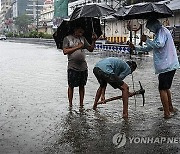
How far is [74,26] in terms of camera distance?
25.6 feet

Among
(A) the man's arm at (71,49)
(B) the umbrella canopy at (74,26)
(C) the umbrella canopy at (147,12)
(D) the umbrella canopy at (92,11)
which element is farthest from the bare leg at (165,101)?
(D) the umbrella canopy at (92,11)

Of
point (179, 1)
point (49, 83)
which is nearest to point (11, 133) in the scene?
point (49, 83)

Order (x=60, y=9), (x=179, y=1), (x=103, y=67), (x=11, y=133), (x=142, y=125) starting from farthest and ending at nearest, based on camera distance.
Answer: (x=60, y=9), (x=179, y=1), (x=103, y=67), (x=142, y=125), (x=11, y=133)

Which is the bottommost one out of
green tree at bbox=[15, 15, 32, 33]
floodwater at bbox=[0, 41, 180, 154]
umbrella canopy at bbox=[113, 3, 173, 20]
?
floodwater at bbox=[0, 41, 180, 154]

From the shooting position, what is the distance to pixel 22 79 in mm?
13062

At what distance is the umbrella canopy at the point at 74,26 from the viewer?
306 inches

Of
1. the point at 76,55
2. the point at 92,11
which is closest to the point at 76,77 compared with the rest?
the point at 76,55

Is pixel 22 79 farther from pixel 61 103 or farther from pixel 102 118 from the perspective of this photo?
pixel 102 118

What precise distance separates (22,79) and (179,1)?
88.2ft

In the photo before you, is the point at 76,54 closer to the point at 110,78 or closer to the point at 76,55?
the point at 76,55

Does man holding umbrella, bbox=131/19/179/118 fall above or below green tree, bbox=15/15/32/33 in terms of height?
below

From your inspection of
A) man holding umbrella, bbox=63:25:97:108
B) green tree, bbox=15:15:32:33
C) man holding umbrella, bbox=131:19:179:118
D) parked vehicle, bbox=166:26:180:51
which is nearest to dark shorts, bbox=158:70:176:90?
man holding umbrella, bbox=131:19:179:118

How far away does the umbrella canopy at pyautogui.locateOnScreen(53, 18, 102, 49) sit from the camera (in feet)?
25.5

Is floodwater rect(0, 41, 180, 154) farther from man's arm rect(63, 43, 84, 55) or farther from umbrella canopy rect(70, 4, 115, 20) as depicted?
umbrella canopy rect(70, 4, 115, 20)
